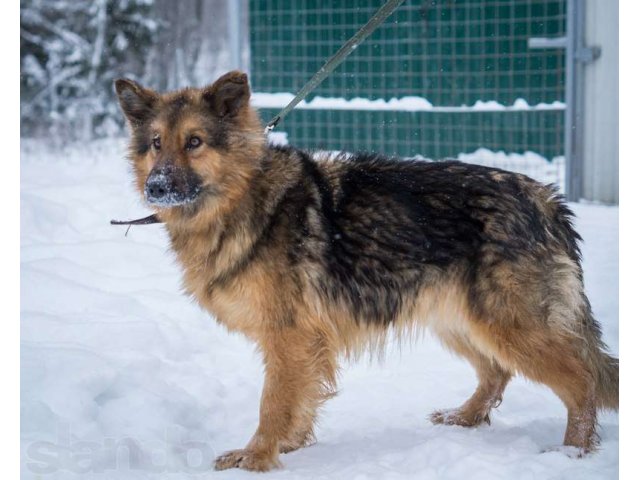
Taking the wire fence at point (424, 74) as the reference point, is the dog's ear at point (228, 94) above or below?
below

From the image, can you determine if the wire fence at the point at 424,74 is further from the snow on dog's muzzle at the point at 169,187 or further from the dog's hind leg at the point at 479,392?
the snow on dog's muzzle at the point at 169,187

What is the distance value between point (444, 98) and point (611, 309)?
470 cm

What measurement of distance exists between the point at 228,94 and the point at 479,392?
2348mm

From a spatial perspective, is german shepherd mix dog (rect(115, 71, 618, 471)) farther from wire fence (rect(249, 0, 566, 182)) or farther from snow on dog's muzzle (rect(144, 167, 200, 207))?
wire fence (rect(249, 0, 566, 182))

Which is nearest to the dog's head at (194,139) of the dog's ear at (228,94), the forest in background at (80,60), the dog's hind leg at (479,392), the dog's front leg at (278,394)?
the dog's ear at (228,94)

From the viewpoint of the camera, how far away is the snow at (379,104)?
1001cm

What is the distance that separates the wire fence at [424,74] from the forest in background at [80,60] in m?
6.16

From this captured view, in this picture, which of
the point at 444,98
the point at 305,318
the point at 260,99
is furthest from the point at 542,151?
the point at 305,318

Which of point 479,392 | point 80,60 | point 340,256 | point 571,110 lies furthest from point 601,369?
point 80,60

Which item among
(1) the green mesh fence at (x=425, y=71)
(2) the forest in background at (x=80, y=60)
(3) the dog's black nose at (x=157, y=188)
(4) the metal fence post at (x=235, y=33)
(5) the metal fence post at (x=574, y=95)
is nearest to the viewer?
(3) the dog's black nose at (x=157, y=188)

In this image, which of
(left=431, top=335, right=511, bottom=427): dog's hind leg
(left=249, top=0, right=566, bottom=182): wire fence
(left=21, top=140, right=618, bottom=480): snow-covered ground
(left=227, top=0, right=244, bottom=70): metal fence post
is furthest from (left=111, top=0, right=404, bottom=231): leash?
(left=227, top=0, right=244, bottom=70): metal fence post

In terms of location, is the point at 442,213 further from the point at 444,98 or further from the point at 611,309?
the point at 444,98

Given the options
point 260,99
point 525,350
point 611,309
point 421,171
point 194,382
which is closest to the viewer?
point 525,350

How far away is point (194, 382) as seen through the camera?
5.40 m
